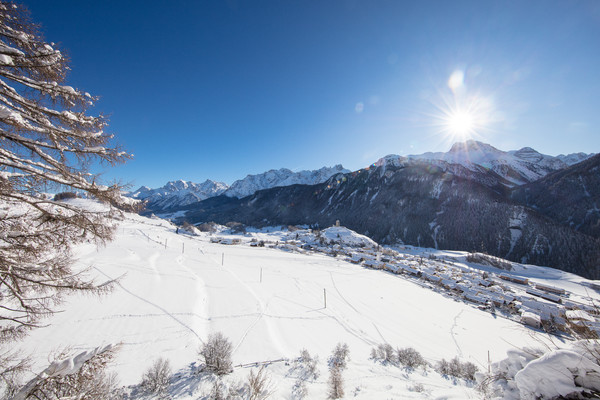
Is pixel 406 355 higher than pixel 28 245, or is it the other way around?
pixel 28 245

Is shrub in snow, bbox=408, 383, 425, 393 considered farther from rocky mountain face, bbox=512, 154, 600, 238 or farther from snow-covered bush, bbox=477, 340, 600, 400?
rocky mountain face, bbox=512, 154, 600, 238

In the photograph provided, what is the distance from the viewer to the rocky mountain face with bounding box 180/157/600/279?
72.3 meters

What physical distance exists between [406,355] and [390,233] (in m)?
110

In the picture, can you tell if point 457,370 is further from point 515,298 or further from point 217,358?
point 515,298

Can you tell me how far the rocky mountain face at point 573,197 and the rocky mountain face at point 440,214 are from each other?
14.9 meters

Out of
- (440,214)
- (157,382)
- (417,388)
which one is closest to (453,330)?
(417,388)

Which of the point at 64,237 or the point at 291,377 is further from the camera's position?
the point at 291,377

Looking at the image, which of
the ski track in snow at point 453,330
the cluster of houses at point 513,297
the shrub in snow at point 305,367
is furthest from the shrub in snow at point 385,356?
the cluster of houses at point 513,297

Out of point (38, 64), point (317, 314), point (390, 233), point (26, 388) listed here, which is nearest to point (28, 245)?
point (26, 388)

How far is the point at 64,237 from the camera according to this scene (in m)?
4.14

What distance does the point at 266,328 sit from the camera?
414 inches

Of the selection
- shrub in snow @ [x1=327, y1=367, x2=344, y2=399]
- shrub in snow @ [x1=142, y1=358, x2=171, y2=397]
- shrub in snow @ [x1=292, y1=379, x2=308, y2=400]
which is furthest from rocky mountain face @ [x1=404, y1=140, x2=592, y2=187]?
shrub in snow @ [x1=142, y1=358, x2=171, y2=397]

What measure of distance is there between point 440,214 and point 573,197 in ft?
188

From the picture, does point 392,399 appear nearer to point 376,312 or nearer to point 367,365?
point 367,365
